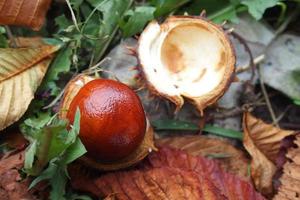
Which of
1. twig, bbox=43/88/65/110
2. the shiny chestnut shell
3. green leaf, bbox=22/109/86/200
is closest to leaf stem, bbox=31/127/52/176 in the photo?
green leaf, bbox=22/109/86/200

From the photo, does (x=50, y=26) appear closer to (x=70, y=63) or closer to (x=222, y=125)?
(x=70, y=63)

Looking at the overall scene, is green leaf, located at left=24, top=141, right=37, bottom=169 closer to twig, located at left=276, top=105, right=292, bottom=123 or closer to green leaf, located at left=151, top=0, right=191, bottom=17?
green leaf, located at left=151, top=0, right=191, bottom=17

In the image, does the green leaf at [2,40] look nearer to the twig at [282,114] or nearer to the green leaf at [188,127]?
the green leaf at [188,127]

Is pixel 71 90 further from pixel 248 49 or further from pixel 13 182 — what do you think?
pixel 248 49

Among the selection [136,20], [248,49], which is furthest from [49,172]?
[248,49]

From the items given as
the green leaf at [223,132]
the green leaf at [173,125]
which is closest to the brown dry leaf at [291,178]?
the green leaf at [223,132]
